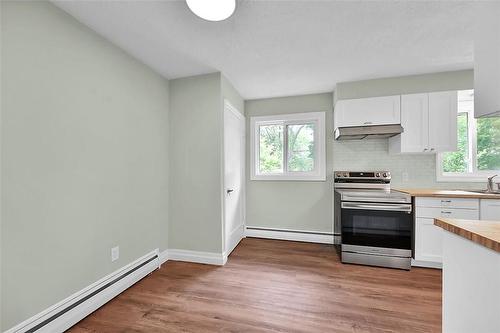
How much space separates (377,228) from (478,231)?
1.82 m

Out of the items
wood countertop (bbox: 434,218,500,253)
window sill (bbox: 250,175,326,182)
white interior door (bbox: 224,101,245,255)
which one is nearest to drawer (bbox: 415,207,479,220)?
window sill (bbox: 250,175,326,182)

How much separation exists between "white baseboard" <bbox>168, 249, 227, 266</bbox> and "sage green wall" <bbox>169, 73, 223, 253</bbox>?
2.0 inches

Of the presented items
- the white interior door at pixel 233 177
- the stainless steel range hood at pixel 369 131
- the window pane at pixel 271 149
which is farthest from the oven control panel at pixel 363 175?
the white interior door at pixel 233 177

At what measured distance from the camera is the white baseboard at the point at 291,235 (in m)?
3.35

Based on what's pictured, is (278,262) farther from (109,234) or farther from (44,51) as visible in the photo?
(44,51)

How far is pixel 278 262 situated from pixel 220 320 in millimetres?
1194

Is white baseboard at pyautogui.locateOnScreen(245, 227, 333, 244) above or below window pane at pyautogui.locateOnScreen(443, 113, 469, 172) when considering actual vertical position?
below

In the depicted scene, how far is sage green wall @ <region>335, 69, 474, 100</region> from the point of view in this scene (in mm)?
2621

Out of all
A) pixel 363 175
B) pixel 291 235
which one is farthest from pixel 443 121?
pixel 291 235

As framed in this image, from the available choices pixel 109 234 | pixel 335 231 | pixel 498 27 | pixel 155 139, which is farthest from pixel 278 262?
pixel 498 27

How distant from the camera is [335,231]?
10.6ft

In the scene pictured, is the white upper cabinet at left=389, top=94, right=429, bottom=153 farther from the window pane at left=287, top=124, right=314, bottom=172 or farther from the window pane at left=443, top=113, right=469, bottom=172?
the window pane at left=287, top=124, right=314, bottom=172

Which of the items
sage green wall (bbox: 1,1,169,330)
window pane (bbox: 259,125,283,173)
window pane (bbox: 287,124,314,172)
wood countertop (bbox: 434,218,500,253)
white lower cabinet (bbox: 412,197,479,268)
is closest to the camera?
wood countertop (bbox: 434,218,500,253)

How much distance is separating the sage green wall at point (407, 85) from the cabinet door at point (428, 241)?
1642mm
